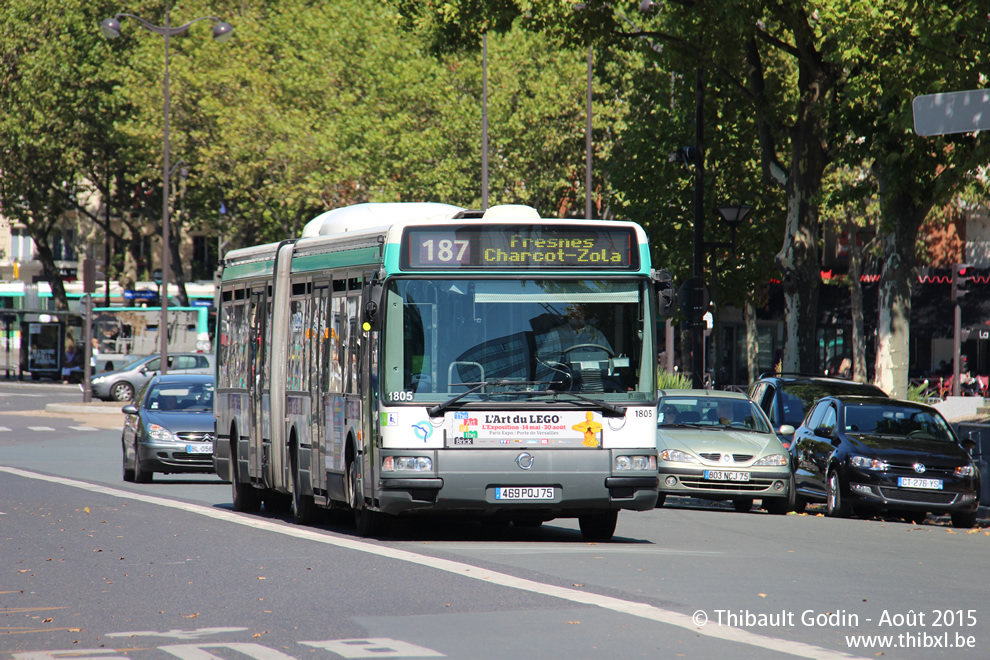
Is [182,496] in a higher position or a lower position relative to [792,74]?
lower

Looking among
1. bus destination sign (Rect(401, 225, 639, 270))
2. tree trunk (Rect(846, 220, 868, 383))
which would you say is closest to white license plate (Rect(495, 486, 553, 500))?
bus destination sign (Rect(401, 225, 639, 270))

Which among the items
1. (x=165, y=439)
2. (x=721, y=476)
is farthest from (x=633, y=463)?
(x=165, y=439)

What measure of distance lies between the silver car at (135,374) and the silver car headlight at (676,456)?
30.2 m

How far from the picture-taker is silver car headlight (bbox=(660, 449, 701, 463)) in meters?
18.0

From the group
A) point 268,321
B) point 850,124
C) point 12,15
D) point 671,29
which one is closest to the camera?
point 268,321

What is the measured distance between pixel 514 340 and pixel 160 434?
9.75 meters

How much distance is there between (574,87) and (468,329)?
1376 inches

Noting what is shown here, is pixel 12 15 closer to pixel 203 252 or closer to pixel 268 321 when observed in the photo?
pixel 203 252

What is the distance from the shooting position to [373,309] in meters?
13.0

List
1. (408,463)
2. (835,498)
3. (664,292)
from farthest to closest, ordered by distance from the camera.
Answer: (835,498) < (664,292) < (408,463)

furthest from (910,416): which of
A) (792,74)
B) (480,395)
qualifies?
(792,74)

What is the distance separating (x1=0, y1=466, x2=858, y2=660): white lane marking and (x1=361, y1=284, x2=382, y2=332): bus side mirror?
1.81 metres

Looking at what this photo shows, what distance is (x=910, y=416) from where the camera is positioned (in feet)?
63.2

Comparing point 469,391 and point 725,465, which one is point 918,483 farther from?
point 469,391
